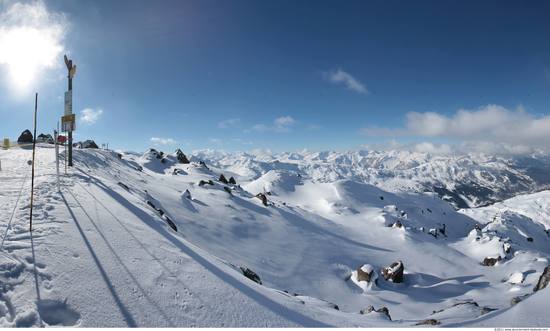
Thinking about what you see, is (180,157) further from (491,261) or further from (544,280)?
(544,280)

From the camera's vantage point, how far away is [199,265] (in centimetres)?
961

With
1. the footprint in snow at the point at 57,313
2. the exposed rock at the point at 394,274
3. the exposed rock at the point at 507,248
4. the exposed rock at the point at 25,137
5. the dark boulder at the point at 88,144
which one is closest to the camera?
the footprint in snow at the point at 57,313

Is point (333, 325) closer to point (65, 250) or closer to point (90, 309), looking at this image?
point (90, 309)

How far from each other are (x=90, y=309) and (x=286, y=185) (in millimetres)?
100396

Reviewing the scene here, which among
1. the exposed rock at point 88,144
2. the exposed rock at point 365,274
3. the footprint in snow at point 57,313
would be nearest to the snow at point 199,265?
the footprint in snow at point 57,313

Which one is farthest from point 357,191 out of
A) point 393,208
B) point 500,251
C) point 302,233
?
point 302,233

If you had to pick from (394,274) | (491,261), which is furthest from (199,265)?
(491,261)

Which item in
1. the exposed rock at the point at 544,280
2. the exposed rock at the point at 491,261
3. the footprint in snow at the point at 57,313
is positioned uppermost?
the footprint in snow at the point at 57,313

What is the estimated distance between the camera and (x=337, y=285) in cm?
2858

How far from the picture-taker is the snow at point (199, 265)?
21.6ft

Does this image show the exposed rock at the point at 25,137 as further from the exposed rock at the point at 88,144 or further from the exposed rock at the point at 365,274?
the exposed rock at the point at 365,274

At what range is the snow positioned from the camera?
259 inches

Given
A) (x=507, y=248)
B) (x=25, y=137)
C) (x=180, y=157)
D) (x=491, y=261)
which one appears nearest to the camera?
(x=25, y=137)

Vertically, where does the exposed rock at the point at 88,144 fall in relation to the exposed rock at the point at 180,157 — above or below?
above
